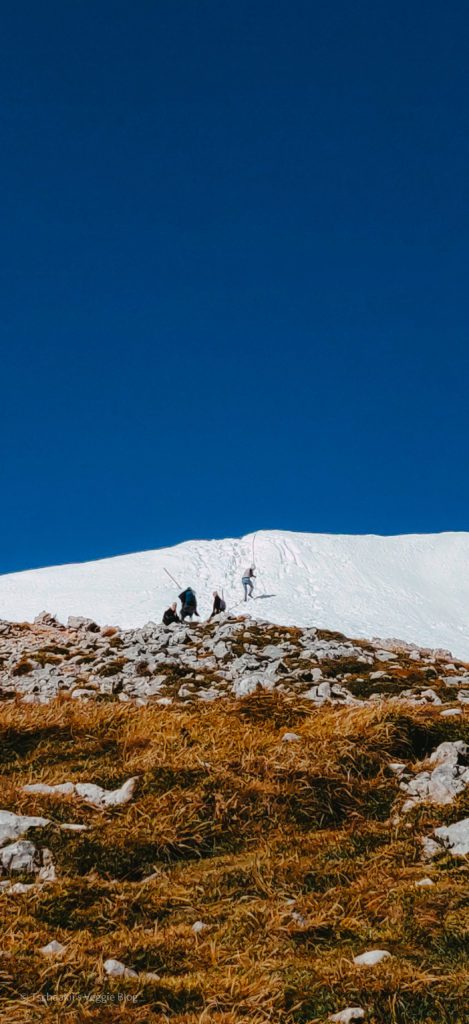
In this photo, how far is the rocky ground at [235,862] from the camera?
339cm

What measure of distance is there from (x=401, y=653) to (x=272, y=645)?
13.5ft

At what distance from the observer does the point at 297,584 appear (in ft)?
174

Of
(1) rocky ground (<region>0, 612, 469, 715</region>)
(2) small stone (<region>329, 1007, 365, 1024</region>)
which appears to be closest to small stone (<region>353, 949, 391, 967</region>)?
(2) small stone (<region>329, 1007, 365, 1024</region>)

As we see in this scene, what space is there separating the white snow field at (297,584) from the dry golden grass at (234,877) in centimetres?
3163

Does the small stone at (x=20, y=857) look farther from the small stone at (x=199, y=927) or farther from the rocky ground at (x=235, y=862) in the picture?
the small stone at (x=199, y=927)

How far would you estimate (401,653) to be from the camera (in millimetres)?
18734

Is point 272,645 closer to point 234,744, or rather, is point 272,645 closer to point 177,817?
point 234,744

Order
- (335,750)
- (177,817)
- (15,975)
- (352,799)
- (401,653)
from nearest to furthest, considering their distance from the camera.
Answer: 1. (15,975)
2. (177,817)
3. (352,799)
4. (335,750)
5. (401,653)

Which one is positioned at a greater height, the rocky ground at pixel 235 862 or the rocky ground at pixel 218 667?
the rocky ground at pixel 218 667

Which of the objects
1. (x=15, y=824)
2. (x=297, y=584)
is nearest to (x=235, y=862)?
(x=15, y=824)

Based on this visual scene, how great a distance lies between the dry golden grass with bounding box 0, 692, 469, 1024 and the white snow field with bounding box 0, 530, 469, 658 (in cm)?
3163

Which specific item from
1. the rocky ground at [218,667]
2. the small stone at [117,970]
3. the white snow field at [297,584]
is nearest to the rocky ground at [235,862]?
the small stone at [117,970]

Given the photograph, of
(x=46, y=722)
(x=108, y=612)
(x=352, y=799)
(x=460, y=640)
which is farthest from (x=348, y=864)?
(x=108, y=612)

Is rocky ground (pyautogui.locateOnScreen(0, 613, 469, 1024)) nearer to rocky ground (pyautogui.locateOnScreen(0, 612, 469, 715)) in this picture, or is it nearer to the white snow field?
rocky ground (pyautogui.locateOnScreen(0, 612, 469, 715))
